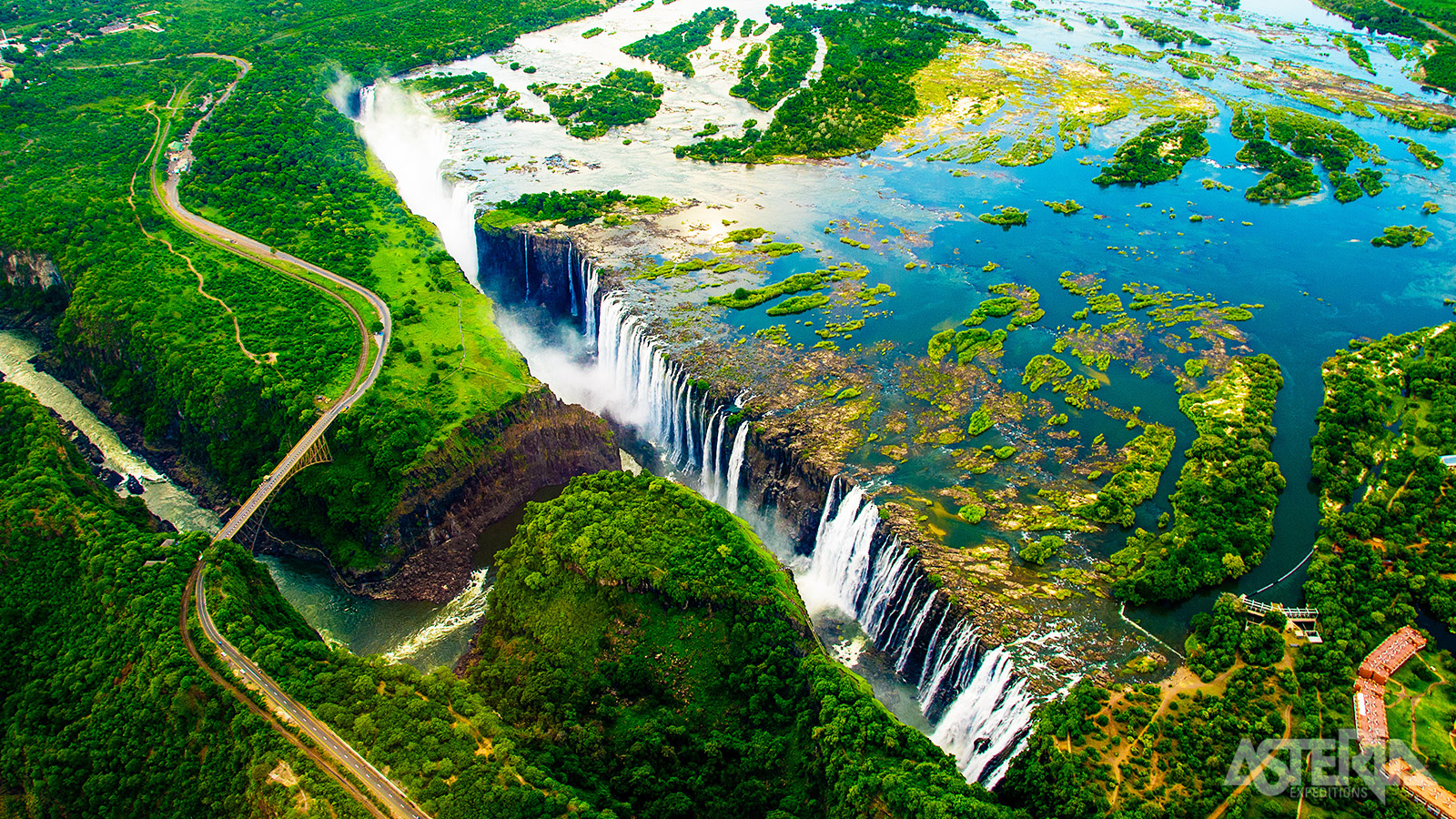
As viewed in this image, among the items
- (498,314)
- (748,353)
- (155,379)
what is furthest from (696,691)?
(155,379)

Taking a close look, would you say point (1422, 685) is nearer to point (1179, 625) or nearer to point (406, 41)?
point (1179, 625)

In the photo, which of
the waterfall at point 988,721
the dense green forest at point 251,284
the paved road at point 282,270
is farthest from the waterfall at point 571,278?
the waterfall at point 988,721

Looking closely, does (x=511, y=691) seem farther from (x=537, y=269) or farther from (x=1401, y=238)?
(x=1401, y=238)

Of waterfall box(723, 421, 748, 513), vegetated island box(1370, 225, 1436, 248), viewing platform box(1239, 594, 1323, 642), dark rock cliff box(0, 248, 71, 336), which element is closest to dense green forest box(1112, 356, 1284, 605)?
viewing platform box(1239, 594, 1323, 642)

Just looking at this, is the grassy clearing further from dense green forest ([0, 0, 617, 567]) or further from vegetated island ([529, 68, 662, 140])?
vegetated island ([529, 68, 662, 140])

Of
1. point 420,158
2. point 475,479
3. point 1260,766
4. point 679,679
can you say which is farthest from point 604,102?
point 1260,766

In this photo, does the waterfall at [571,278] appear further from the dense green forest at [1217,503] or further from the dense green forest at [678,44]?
the dense green forest at [678,44]
